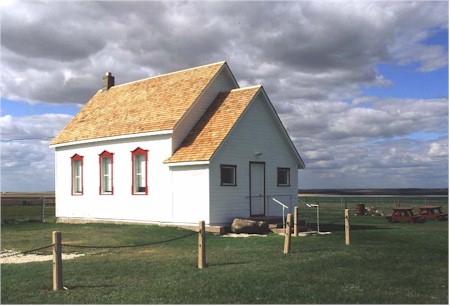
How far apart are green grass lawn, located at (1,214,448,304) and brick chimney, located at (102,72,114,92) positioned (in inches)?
641

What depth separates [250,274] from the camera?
37.8 ft

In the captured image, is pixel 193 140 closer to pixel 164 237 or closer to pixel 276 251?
pixel 164 237

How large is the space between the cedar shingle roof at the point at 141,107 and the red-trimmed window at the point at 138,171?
44.3 inches

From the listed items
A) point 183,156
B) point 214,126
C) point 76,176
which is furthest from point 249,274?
point 76,176

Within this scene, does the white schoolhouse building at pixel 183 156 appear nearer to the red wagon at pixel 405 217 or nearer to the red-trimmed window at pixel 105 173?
the red-trimmed window at pixel 105 173

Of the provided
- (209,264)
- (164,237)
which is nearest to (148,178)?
(164,237)

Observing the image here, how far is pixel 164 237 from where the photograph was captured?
20188mm

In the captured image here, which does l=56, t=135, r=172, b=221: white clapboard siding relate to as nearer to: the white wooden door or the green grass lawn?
the white wooden door

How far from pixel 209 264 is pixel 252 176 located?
11142 millimetres

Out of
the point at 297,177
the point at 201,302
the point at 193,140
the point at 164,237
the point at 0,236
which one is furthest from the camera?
the point at 297,177

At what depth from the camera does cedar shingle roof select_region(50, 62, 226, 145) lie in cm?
2472

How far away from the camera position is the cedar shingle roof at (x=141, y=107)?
2472 cm

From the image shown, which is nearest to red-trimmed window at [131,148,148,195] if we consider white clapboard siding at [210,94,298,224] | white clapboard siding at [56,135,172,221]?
white clapboard siding at [56,135,172,221]

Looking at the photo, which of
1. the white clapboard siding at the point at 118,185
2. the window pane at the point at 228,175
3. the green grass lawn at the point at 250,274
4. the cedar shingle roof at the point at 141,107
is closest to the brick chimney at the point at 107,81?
the cedar shingle roof at the point at 141,107
